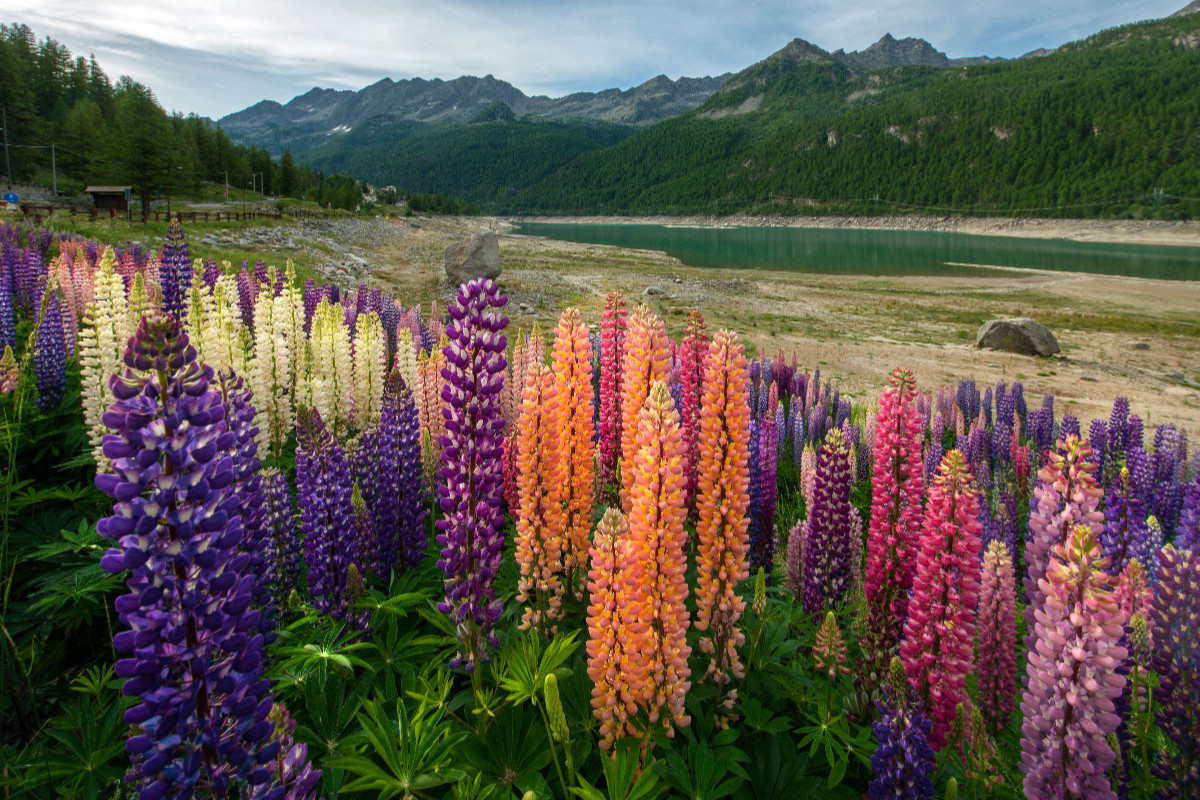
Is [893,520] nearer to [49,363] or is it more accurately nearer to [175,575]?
[175,575]

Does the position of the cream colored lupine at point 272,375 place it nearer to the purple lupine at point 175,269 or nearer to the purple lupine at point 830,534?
the purple lupine at point 175,269

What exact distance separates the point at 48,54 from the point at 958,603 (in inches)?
5362

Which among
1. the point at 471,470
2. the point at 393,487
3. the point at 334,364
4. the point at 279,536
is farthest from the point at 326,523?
the point at 334,364

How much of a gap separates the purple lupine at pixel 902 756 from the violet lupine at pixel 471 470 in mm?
1780

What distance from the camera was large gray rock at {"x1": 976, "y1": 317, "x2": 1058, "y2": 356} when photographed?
81.7 feet

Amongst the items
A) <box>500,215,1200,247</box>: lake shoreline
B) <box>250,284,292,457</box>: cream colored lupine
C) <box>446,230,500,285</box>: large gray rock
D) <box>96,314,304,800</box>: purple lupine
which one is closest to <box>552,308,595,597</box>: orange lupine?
<box>96,314,304,800</box>: purple lupine

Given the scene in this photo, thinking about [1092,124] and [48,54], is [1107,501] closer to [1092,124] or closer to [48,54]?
[48,54]

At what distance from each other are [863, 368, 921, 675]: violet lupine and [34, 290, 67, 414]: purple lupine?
7622mm

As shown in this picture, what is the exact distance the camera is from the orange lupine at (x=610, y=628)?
251 cm

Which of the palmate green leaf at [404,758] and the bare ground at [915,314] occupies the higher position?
the bare ground at [915,314]

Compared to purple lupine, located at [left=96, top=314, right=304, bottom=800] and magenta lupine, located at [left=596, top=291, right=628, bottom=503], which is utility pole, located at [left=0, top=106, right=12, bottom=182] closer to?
magenta lupine, located at [left=596, top=291, right=628, bottom=503]

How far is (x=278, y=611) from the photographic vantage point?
3.49 meters

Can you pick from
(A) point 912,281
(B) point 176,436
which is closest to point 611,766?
(B) point 176,436

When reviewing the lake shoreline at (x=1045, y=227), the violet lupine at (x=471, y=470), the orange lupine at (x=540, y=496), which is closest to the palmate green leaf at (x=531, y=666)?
the violet lupine at (x=471, y=470)
